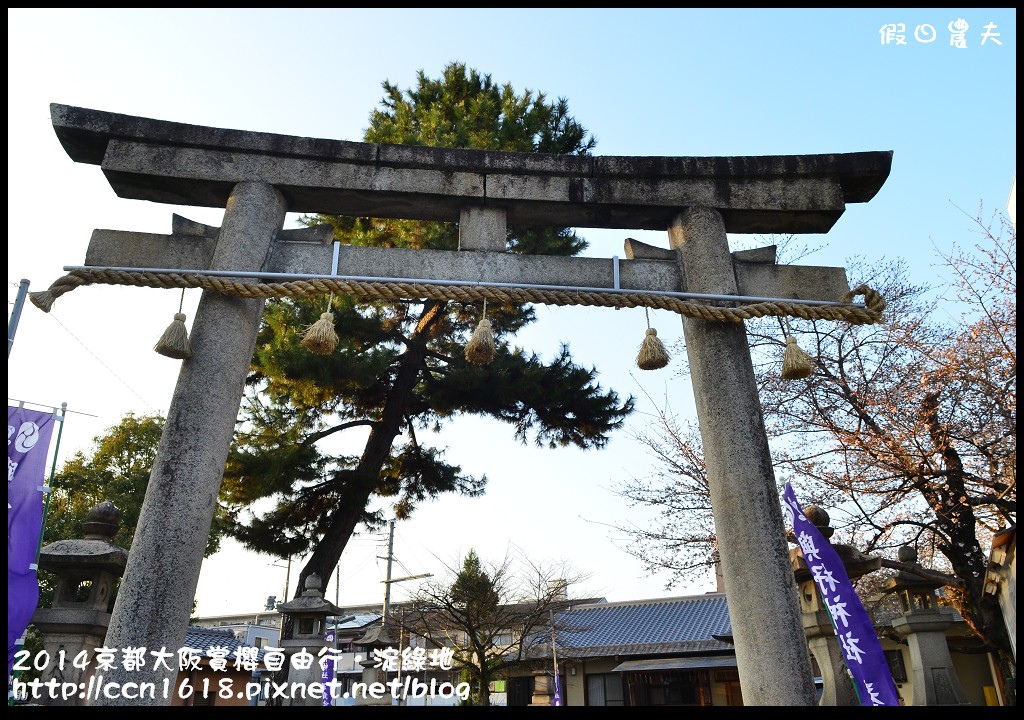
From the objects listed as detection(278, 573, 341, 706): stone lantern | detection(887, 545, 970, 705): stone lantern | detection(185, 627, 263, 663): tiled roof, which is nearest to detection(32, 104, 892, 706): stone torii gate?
detection(887, 545, 970, 705): stone lantern

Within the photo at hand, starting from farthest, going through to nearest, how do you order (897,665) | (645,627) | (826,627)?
(645,627) → (897,665) → (826,627)

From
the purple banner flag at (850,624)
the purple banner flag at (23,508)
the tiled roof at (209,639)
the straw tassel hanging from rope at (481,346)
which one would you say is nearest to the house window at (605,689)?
the tiled roof at (209,639)

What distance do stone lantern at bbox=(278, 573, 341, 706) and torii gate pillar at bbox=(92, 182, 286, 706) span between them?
524 centimetres

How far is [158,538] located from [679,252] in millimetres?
3643

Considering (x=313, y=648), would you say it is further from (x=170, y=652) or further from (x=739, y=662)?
(x=739, y=662)

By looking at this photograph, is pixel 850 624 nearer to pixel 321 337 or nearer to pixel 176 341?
pixel 321 337

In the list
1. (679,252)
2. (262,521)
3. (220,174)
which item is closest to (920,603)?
(679,252)

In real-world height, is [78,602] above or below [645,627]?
below

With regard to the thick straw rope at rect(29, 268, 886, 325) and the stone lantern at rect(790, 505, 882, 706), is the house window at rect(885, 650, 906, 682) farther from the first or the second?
the thick straw rope at rect(29, 268, 886, 325)

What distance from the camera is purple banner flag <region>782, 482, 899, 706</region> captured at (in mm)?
4375

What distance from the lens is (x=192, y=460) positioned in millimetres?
3885

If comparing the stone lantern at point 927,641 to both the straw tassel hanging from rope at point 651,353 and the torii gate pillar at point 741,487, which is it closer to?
the torii gate pillar at point 741,487

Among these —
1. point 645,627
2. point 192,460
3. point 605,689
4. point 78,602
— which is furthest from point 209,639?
point 192,460

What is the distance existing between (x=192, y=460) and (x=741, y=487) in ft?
10.3
